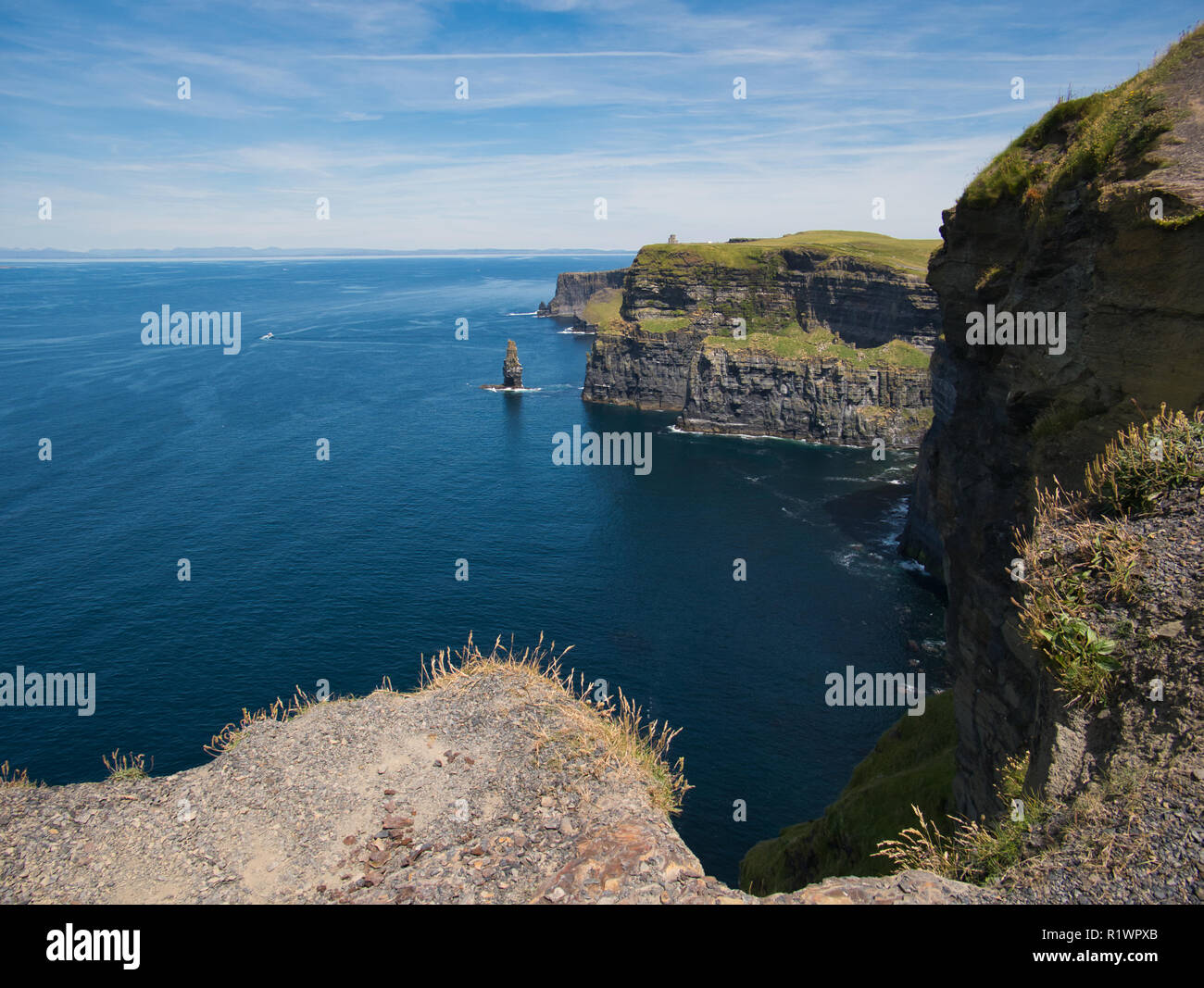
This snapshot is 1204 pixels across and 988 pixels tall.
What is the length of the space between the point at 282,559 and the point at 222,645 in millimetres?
18365

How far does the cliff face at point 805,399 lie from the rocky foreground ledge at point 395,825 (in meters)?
131

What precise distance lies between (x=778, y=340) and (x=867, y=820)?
135915 millimetres

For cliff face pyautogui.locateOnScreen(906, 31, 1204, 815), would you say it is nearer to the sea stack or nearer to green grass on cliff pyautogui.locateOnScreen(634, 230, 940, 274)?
green grass on cliff pyautogui.locateOnScreen(634, 230, 940, 274)

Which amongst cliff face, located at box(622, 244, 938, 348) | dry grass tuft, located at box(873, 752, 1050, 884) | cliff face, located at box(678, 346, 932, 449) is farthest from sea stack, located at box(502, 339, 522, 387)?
dry grass tuft, located at box(873, 752, 1050, 884)

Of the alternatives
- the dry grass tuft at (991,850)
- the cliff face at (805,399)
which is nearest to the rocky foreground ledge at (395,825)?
the dry grass tuft at (991,850)

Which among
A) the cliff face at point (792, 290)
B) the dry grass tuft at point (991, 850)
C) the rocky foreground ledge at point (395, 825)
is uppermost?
the cliff face at point (792, 290)

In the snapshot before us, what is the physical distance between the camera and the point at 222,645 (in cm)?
6569

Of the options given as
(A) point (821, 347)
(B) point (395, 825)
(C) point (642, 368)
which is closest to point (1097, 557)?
(B) point (395, 825)

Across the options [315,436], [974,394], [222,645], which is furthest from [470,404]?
[974,394]

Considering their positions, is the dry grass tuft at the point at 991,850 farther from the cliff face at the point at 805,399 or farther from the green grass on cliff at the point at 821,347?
the green grass on cliff at the point at 821,347

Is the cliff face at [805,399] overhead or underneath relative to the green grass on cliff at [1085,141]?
underneath

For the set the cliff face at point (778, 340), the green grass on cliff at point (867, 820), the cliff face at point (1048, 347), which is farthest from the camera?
the cliff face at point (778, 340)

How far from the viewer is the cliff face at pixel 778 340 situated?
142875 mm

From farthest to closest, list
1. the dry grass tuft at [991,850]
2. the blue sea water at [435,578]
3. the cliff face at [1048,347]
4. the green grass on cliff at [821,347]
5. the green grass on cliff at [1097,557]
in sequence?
1. the green grass on cliff at [821,347]
2. the blue sea water at [435,578]
3. the cliff face at [1048,347]
4. the green grass on cliff at [1097,557]
5. the dry grass tuft at [991,850]
